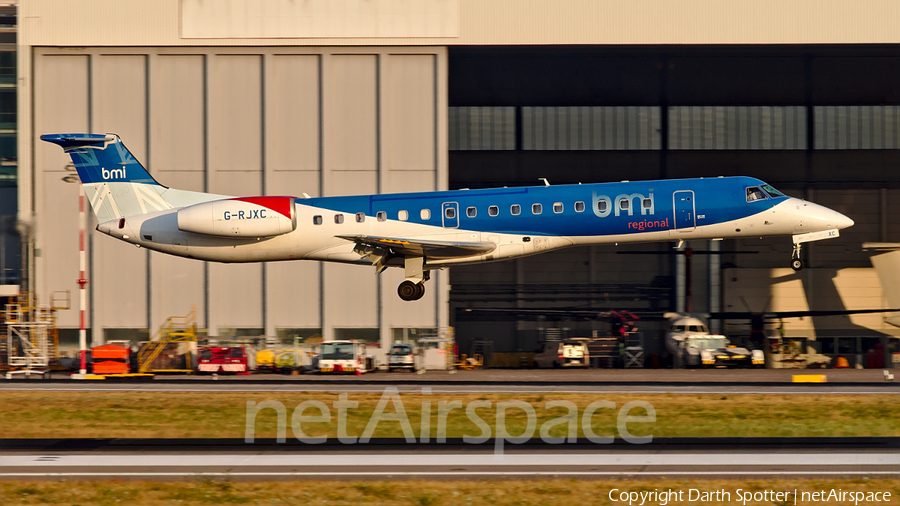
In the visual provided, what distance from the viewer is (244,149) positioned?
42.9 metres

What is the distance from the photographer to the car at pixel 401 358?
4116 cm

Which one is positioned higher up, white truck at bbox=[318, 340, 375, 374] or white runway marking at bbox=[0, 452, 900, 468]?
white truck at bbox=[318, 340, 375, 374]

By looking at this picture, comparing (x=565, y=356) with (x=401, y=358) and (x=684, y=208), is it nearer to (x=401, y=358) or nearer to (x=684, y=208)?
(x=401, y=358)

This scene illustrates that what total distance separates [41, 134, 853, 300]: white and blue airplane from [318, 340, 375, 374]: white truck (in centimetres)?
935

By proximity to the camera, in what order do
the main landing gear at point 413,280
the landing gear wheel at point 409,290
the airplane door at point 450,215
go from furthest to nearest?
the landing gear wheel at point 409,290
the main landing gear at point 413,280
the airplane door at point 450,215

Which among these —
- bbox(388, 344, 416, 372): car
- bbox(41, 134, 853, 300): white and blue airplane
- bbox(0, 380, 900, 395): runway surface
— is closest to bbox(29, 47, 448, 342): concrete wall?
bbox(388, 344, 416, 372): car

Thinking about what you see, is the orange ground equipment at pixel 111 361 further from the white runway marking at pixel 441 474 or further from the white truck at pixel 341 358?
the white runway marking at pixel 441 474

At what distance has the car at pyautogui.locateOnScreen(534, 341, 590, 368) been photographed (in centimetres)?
4388

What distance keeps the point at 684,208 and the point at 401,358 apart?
16.6 m

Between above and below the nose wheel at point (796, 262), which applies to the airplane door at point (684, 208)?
above

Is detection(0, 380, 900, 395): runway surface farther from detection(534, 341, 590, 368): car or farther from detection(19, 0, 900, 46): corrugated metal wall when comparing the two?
detection(19, 0, 900, 46): corrugated metal wall

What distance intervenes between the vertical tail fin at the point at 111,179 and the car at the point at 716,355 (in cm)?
2540

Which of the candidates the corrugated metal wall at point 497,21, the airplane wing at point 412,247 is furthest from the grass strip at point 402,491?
the corrugated metal wall at point 497,21

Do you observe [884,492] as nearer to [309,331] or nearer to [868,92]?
[309,331]
